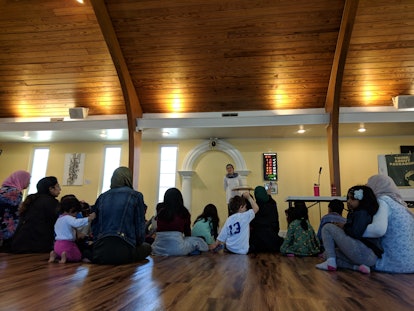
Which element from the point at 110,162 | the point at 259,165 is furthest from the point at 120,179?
the point at 110,162

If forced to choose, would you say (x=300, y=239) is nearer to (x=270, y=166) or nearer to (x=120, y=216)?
(x=120, y=216)

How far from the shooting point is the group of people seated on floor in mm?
2389

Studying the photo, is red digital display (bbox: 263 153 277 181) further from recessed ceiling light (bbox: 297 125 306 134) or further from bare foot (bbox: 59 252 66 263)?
bare foot (bbox: 59 252 66 263)

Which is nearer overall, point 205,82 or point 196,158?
point 205,82

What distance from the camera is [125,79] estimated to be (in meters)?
5.65

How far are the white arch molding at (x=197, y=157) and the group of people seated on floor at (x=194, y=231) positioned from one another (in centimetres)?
276

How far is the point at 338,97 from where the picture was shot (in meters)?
5.40

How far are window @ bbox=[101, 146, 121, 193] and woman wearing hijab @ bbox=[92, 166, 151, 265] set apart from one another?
16.6ft

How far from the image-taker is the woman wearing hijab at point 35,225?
11.1 ft

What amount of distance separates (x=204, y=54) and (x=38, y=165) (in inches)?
226

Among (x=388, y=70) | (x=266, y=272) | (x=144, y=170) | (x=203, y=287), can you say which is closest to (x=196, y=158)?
(x=144, y=170)

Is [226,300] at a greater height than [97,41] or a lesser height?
lesser

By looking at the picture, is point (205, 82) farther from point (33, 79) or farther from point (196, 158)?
point (33, 79)

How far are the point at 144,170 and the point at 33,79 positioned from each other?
3.25m
